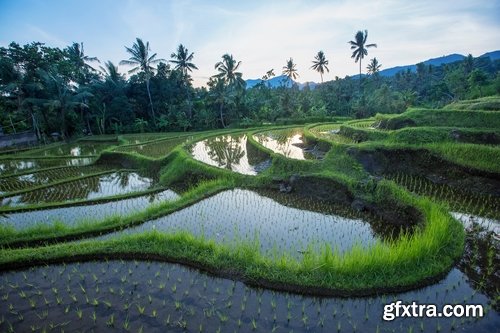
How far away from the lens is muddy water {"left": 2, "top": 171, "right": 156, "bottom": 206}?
348 inches

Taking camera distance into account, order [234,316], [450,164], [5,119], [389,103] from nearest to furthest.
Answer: [234,316]
[450,164]
[5,119]
[389,103]

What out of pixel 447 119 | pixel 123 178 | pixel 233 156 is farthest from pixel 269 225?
pixel 447 119

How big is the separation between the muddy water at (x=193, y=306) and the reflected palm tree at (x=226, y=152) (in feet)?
24.6

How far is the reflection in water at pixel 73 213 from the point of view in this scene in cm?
698

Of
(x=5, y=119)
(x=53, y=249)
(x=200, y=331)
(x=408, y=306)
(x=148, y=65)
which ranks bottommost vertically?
(x=408, y=306)

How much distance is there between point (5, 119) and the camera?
874 inches

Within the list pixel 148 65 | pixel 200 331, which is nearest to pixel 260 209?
pixel 200 331

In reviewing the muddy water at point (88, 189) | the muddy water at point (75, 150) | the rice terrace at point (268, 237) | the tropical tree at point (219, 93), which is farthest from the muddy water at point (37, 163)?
the tropical tree at point (219, 93)

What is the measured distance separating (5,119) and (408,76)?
176 feet

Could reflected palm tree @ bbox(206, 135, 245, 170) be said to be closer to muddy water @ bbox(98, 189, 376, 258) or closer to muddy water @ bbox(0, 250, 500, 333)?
Answer: muddy water @ bbox(98, 189, 376, 258)

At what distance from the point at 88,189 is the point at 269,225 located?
743cm

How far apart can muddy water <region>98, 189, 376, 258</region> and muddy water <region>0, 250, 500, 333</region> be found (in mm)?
1274

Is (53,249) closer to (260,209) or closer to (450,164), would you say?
(260,209)

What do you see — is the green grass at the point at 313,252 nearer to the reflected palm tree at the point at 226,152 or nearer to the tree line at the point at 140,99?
the reflected palm tree at the point at 226,152
